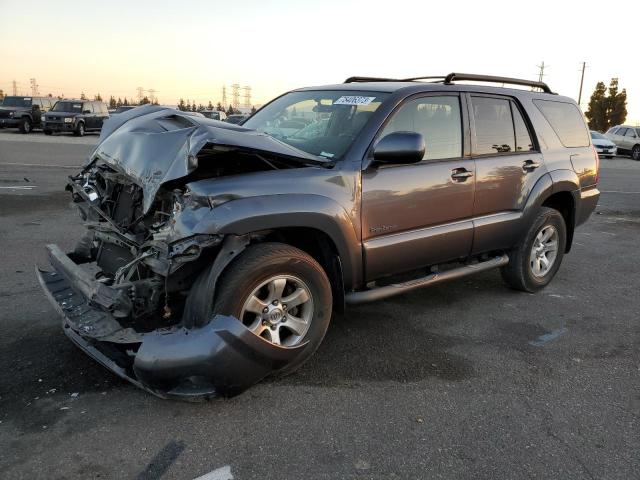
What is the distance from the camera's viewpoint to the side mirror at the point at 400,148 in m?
3.59

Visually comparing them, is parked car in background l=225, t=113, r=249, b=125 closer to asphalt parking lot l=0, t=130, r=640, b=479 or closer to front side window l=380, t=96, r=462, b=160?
front side window l=380, t=96, r=462, b=160

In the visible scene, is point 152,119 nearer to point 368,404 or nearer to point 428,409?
point 368,404

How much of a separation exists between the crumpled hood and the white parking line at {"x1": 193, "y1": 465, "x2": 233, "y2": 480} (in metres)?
1.56

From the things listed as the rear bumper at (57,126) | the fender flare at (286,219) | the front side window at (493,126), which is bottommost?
the fender flare at (286,219)

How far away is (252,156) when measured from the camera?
3301 millimetres

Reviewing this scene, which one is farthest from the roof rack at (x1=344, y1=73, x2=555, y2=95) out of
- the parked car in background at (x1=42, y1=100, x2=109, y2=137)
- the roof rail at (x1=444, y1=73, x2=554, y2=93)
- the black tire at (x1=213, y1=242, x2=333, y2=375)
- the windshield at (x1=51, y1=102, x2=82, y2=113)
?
the windshield at (x1=51, y1=102, x2=82, y2=113)

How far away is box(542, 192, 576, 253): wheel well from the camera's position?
5.52m

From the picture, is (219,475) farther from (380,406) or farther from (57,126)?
(57,126)

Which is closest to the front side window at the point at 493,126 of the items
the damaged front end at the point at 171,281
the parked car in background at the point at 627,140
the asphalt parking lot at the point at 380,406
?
the asphalt parking lot at the point at 380,406

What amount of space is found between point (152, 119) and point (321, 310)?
1876mm

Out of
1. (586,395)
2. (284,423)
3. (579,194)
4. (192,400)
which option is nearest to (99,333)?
(192,400)

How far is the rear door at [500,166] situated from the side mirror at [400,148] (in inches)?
42.0

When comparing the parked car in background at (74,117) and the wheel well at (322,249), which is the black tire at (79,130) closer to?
the parked car in background at (74,117)

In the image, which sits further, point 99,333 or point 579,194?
point 579,194
